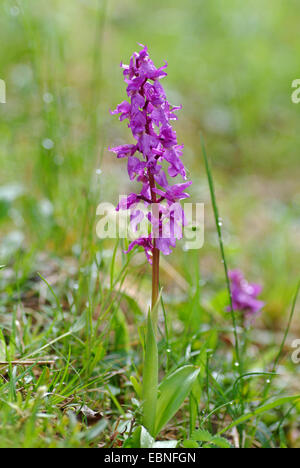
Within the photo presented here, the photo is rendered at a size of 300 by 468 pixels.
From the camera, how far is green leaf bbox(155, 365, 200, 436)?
1.25m

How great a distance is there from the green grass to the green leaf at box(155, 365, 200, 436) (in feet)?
0.26

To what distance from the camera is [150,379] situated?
1.21 m

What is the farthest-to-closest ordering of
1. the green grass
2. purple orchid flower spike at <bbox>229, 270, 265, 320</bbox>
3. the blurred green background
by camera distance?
the blurred green background → purple orchid flower spike at <bbox>229, 270, 265, 320</bbox> → the green grass

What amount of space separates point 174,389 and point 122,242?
52cm

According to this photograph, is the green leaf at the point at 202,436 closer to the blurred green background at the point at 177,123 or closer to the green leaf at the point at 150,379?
the green leaf at the point at 150,379

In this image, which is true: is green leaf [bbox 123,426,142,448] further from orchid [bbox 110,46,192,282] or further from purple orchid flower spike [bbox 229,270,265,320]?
purple orchid flower spike [bbox 229,270,265,320]

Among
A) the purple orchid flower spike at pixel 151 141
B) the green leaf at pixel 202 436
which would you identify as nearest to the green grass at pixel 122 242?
the green leaf at pixel 202 436

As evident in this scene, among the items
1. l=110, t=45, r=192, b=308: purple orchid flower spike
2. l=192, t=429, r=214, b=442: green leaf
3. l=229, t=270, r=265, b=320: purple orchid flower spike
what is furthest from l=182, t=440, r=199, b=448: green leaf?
l=229, t=270, r=265, b=320: purple orchid flower spike

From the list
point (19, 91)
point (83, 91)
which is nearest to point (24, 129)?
point (19, 91)

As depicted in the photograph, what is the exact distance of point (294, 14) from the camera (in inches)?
254

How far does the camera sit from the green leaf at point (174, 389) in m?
1.25

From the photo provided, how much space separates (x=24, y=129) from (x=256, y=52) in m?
3.21

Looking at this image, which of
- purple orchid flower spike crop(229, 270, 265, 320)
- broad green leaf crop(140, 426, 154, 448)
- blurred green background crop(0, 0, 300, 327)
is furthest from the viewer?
blurred green background crop(0, 0, 300, 327)

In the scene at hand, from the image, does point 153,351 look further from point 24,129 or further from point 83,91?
point 83,91
